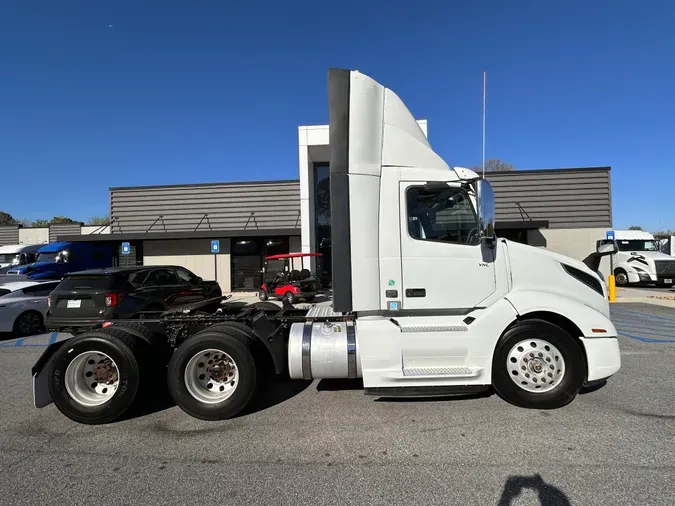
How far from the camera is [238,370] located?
14.0ft

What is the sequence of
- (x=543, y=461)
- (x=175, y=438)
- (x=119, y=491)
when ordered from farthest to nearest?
(x=175, y=438)
(x=543, y=461)
(x=119, y=491)

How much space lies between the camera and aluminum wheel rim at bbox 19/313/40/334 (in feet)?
31.7

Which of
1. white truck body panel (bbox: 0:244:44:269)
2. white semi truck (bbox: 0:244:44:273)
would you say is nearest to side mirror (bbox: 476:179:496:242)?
white semi truck (bbox: 0:244:44:273)

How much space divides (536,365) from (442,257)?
1.57 metres

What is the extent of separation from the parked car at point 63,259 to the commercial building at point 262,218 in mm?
569

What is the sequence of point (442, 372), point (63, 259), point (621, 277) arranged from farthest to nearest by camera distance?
point (621, 277), point (63, 259), point (442, 372)

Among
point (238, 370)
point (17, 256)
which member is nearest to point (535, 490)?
point (238, 370)

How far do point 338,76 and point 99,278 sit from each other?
572 centimetres

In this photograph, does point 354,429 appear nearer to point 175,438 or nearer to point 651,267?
point 175,438

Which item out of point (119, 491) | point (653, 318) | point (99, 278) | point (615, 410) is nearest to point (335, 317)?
point (119, 491)

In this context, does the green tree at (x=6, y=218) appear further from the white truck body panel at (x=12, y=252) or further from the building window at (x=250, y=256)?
the building window at (x=250, y=256)

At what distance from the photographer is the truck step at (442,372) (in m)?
4.20

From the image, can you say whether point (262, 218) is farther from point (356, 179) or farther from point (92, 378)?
point (356, 179)

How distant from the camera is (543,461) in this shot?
3217mm
